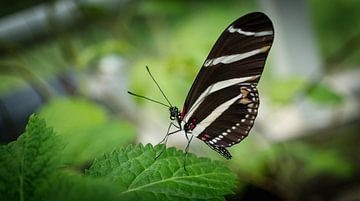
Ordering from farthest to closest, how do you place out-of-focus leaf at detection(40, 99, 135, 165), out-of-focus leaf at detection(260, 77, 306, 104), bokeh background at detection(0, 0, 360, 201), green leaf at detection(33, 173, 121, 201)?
out-of-focus leaf at detection(260, 77, 306, 104) < bokeh background at detection(0, 0, 360, 201) < out-of-focus leaf at detection(40, 99, 135, 165) < green leaf at detection(33, 173, 121, 201)

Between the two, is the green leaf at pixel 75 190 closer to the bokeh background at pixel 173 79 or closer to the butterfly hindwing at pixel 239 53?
the butterfly hindwing at pixel 239 53

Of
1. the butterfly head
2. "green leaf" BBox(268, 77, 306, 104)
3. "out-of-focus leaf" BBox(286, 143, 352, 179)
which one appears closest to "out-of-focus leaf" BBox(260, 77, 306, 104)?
"green leaf" BBox(268, 77, 306, 104)

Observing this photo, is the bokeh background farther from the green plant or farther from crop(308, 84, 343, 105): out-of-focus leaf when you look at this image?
the green plant

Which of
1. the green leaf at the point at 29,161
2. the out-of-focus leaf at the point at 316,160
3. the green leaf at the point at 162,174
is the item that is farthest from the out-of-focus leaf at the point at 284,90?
the green leaf at the point at 29,161

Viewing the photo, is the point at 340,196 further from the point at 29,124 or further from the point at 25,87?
the point at 29,124

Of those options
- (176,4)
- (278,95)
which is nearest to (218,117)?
(278,95)
